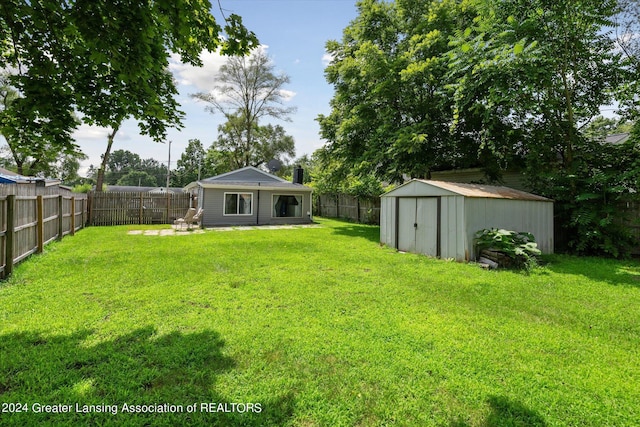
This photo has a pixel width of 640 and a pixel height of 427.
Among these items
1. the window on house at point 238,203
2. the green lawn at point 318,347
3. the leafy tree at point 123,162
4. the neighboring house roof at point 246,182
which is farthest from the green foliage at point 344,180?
the leafy tree at point 123,162

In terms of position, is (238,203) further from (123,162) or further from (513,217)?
(123,162)

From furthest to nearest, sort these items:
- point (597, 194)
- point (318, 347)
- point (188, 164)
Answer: point (188, 164)
point (597, 194)
point (318, 347)

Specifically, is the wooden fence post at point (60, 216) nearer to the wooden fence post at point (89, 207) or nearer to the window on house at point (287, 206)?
the wooden fence post at point (89, 207)

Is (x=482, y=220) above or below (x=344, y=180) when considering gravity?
below

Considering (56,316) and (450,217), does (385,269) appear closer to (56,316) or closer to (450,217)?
(450,217)

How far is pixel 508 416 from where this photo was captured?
2.03m

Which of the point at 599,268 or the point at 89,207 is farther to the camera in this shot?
the point at 89,207

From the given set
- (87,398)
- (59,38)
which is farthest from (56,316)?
(59,38)

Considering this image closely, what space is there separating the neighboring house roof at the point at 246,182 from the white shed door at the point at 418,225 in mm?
8399

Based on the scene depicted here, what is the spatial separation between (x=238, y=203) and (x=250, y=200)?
63 cm

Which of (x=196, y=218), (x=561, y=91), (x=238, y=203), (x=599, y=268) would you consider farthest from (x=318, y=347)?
(x=238, y=203)

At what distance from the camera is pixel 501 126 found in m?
10.1

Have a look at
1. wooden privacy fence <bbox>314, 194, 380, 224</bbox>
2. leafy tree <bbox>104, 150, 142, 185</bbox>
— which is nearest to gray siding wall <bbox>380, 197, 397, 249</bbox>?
wooden privacy fence <bbox>314, 194, 380, 224</bbox>

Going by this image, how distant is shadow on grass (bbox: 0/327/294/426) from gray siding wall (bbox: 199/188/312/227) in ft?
38.0
